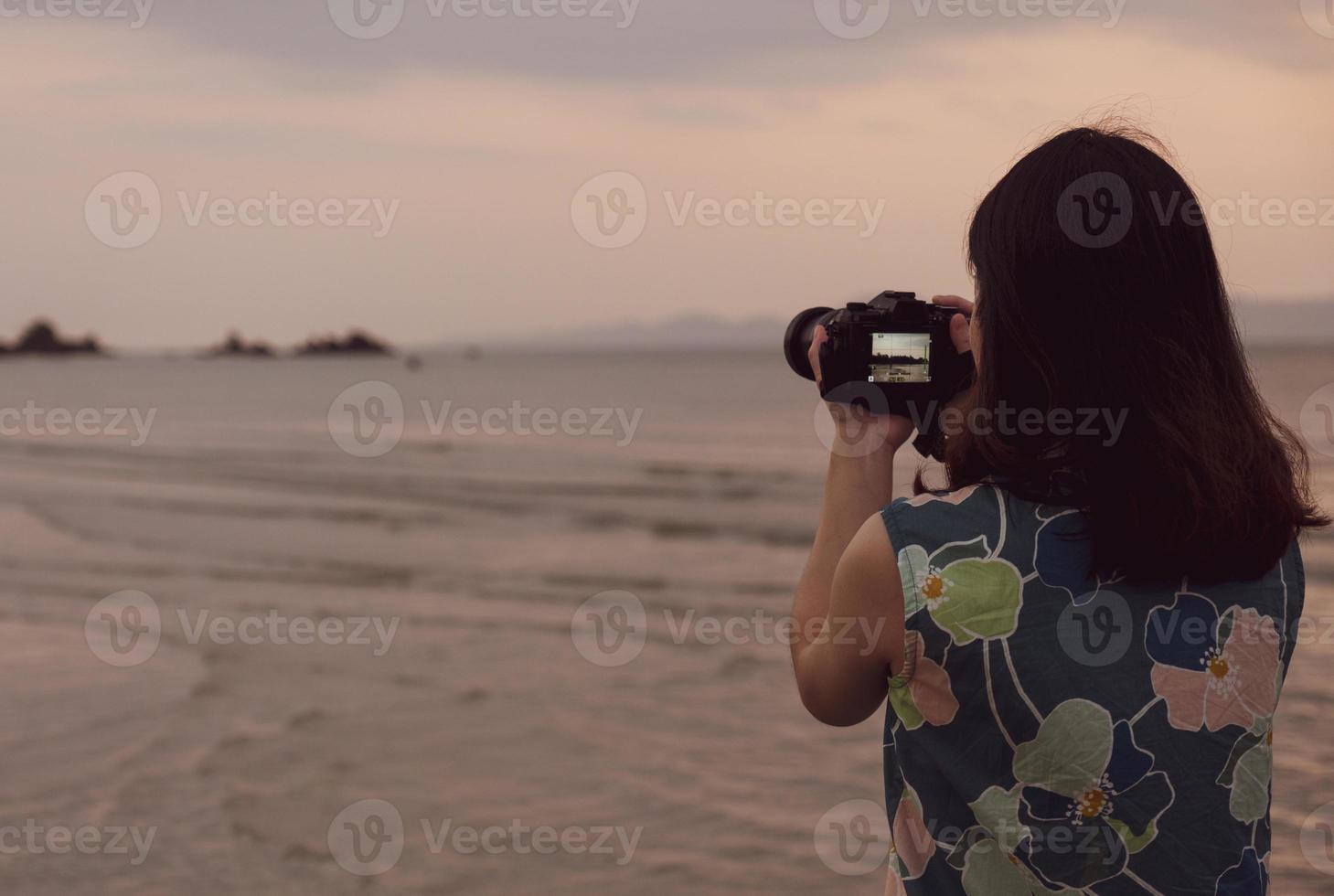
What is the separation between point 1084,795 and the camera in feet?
4.08

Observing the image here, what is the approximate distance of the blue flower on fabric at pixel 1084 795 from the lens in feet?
4.01

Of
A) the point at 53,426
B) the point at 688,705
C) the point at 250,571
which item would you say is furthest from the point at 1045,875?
the point at 53,426

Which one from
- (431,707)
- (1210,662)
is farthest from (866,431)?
(431,707)

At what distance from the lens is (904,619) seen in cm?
124

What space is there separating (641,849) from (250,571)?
596 centimetres

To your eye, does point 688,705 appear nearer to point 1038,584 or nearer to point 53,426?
point 1038,584

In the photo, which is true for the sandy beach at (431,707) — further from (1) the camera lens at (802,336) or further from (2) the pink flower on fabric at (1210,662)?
(2) the pink flower on fabric at (1210,662)

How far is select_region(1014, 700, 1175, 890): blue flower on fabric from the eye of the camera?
4.01 feet

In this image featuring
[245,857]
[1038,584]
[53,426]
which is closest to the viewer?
[1038,584]

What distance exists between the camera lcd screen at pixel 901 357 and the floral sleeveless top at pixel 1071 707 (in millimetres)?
376

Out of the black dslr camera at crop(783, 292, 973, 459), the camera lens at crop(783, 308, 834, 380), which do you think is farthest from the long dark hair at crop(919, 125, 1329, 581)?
the camera lens at crop(783, 308, 834, 380)

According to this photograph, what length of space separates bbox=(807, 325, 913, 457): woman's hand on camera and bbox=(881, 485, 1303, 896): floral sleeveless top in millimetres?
283

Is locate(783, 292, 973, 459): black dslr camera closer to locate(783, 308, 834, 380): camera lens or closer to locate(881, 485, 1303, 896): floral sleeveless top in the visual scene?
locate(783, 308, 834, 380): camera lens

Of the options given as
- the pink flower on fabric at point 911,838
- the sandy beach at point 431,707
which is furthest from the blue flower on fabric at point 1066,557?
the sandy beach at point 431,707
